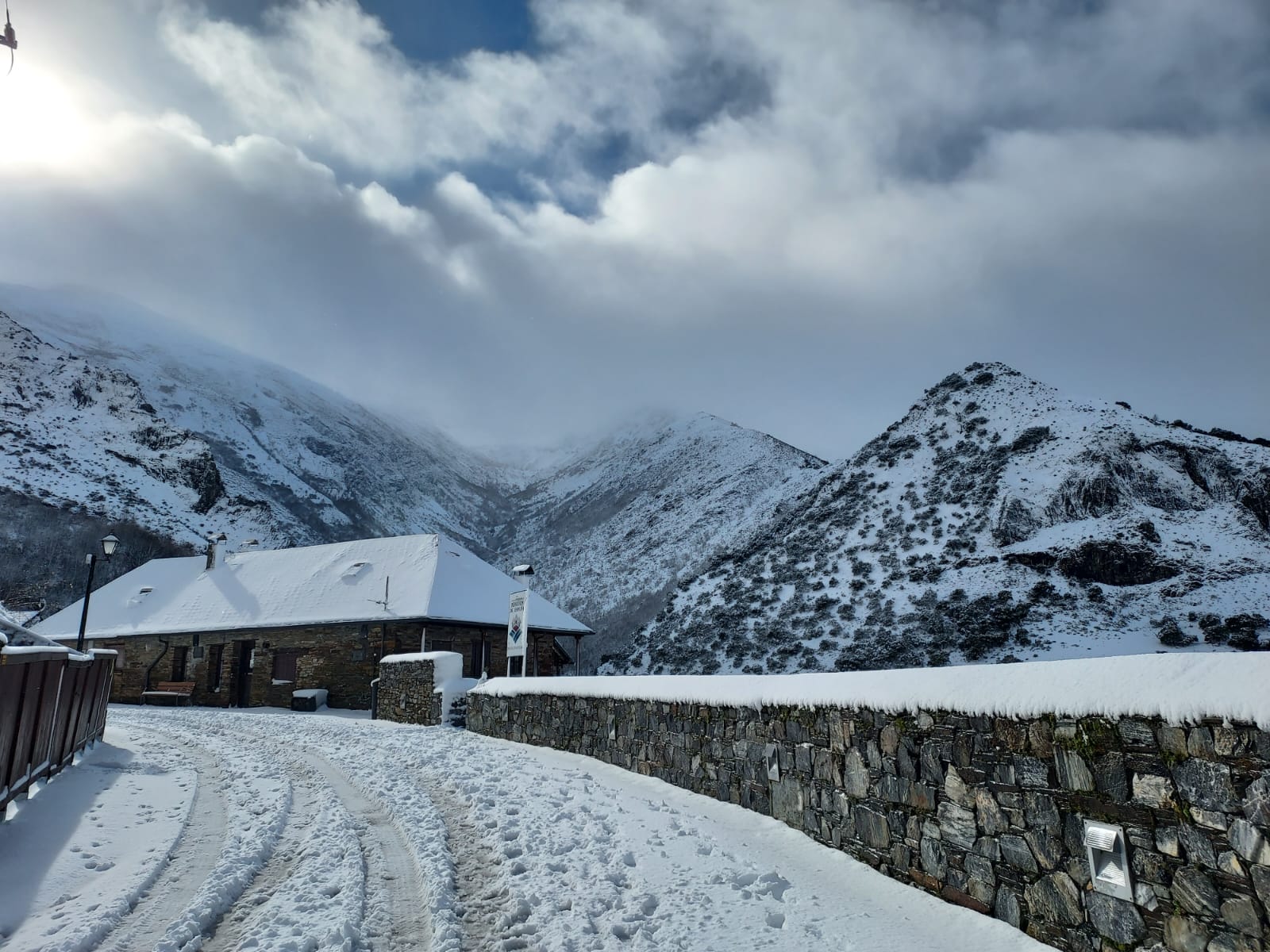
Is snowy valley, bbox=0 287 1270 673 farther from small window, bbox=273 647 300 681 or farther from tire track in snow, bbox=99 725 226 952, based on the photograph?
tire track in snow, bbox=99 725 226 952

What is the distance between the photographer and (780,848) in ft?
19.1

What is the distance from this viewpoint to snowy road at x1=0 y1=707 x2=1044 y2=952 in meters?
4.22

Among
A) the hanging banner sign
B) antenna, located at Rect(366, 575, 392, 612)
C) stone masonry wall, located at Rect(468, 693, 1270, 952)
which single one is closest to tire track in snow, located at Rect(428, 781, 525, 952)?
stone masonry wall, located at Rect(468, 693, 1270, 952)

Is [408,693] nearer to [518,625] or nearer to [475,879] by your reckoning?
[518,625]

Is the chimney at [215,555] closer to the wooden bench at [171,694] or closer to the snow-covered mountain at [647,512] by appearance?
the wooden bench at [171,694]

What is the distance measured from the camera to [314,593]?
2752cm

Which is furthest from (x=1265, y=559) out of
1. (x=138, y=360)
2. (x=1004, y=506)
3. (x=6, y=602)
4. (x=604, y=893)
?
(x=138, y=360)

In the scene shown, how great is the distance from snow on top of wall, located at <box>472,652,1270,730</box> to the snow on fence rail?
22.0 feet

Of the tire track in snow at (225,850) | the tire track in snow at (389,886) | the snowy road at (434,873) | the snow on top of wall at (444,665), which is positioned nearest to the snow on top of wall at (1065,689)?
the snowy road at (434,873)

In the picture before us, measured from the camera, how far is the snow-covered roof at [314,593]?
25922 millimetres

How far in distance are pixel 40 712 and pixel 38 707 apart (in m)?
0.13

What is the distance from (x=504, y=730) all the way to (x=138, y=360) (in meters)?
98.6

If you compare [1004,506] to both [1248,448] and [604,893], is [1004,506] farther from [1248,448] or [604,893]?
[604,893]

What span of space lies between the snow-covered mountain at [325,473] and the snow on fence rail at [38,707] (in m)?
37.4
